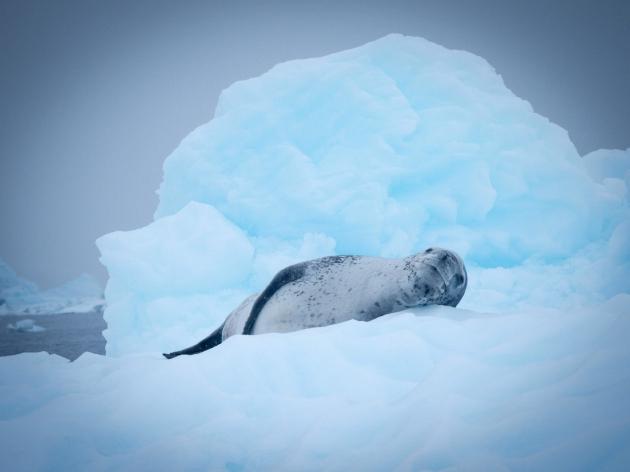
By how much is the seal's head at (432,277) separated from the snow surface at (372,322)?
0.61 ft

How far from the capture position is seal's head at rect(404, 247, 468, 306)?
250cm

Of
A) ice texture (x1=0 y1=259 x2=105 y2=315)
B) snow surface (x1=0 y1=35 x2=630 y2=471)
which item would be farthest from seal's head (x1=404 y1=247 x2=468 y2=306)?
ice texture (x1=0 y1=259 x2=105 y2=315)

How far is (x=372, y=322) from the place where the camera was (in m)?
2.06

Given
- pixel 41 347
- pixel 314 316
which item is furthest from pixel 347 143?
pixel 41 347

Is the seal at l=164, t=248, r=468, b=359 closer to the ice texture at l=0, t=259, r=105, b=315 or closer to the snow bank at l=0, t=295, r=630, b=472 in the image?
the snow bank at l=0, t=295, r=630, b=472

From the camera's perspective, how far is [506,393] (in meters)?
1.19

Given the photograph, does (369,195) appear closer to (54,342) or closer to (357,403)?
(357,403)

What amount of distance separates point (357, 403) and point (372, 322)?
754 mm

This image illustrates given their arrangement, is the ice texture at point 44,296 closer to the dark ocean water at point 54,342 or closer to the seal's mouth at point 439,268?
the dark ocean water at point 54,342

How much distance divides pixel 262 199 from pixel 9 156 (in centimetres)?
3506

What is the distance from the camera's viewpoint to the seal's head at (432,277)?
8.20ft

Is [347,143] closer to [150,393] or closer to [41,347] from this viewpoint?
[150,393]

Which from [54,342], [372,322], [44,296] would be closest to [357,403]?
[372,322]

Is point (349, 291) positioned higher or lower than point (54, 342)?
higher
